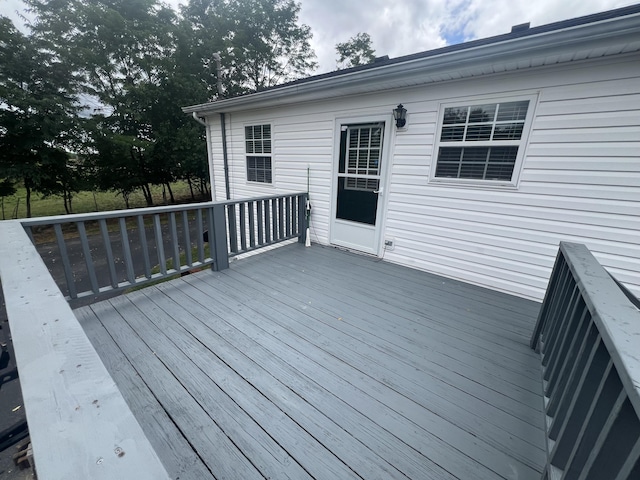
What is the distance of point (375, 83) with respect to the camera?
10.3 feet

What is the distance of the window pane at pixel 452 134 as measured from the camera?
2.94 m

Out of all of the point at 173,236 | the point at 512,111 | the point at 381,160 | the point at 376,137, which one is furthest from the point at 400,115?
the point at 173,236

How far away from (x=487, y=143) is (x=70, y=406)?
349 cm

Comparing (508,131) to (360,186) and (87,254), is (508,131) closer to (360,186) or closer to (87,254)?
(360,186)

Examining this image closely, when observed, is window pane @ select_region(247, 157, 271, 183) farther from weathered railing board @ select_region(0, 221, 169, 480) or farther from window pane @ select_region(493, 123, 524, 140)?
weathered railing board @ select_region(0, 221, 169, 480)

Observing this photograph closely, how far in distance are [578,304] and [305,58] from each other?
57.1ft

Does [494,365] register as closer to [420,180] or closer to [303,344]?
[303,344]

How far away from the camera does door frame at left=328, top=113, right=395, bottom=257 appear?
346cm

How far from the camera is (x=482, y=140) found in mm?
2816

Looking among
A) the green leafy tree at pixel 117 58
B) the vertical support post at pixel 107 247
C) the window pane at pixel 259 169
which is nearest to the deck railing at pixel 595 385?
the vertical support post at pixel 107 247

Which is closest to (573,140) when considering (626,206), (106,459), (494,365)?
(626,206)

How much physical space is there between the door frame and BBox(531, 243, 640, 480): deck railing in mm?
2225

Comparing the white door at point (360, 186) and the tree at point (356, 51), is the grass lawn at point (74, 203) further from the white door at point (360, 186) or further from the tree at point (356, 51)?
the tree at point (356, 51)

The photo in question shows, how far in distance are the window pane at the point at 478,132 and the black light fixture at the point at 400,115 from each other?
0.74 meters
